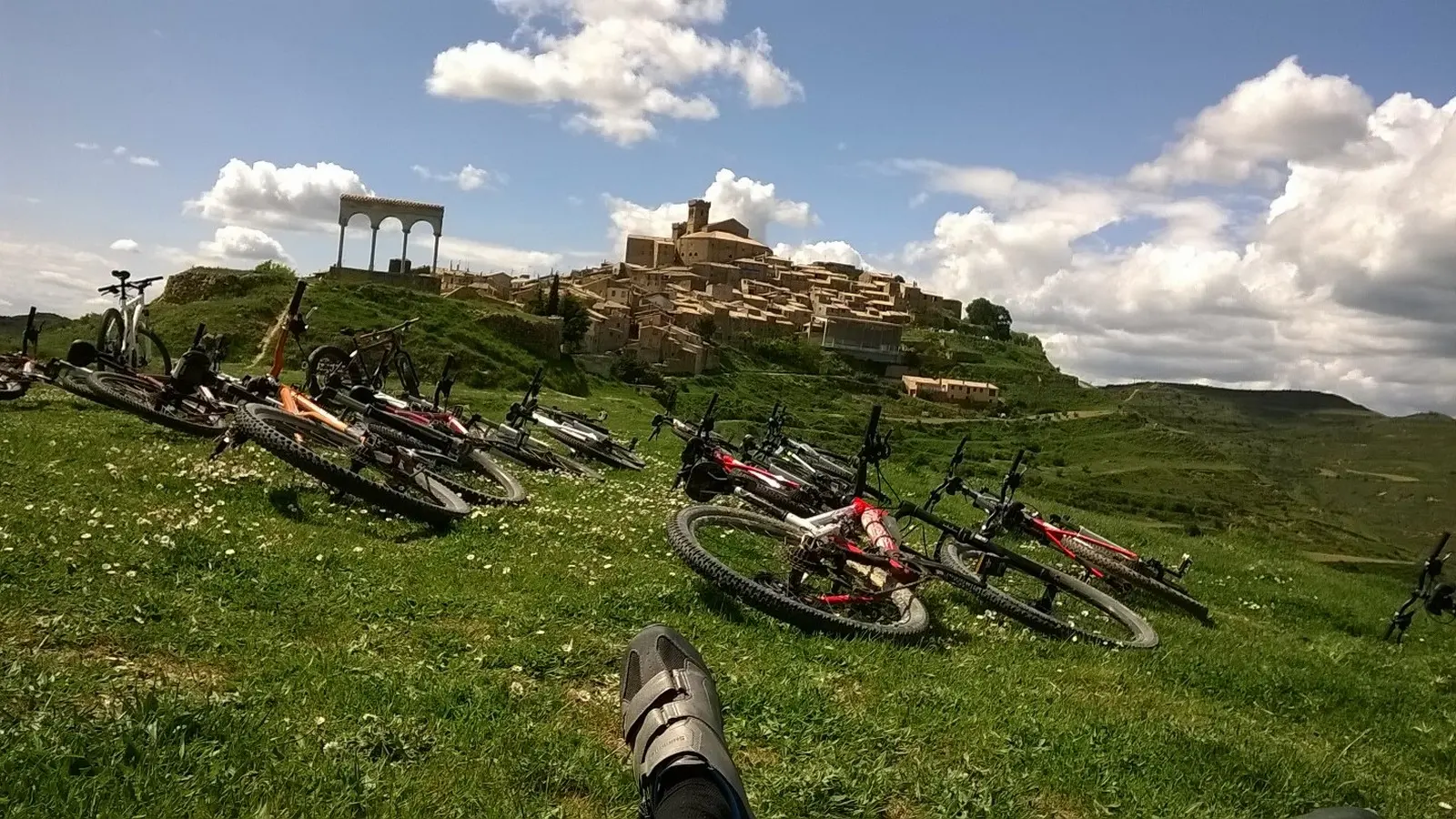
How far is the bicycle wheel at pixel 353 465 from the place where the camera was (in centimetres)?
838

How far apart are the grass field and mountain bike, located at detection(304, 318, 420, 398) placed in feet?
13.5

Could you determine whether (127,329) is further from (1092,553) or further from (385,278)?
(385,278)

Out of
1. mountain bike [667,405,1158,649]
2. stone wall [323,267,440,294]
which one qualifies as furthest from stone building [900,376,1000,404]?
mountain bike [667,405,1158,649]

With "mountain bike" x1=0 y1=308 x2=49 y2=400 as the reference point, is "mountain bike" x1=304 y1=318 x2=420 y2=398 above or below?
above

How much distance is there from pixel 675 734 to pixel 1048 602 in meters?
7.09

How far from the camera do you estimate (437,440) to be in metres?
11.3

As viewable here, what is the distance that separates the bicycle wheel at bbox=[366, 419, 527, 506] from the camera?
34.3 feet

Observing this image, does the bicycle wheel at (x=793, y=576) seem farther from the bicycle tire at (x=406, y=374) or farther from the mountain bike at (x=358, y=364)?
the bicycle tire at (x=406, y=374)

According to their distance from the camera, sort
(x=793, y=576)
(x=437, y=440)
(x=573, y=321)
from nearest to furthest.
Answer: (x=793, y=576) → (x=437, y=440) → (x=573, y=321)

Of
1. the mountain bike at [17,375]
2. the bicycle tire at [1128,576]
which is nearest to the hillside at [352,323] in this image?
the mountain bike at [17,375]

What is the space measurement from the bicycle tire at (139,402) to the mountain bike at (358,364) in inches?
64.7

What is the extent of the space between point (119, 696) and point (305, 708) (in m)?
0.83

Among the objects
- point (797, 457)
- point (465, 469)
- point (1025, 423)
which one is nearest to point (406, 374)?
point (465, 469)

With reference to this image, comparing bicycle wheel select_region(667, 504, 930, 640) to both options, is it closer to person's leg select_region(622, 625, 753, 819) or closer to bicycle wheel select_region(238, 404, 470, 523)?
person's leg select_region(622, 625, 753, 819)
